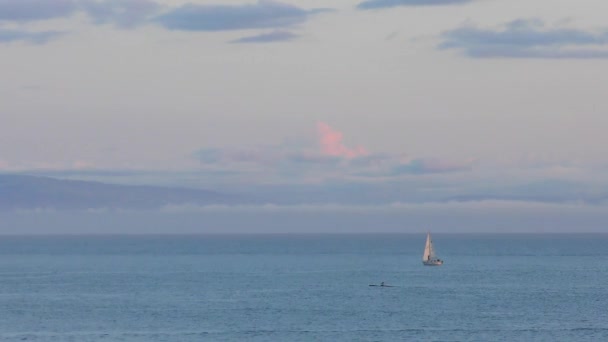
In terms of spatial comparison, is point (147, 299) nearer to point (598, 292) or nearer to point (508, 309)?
point (508, 309)

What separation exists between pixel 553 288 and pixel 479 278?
22711 millimetres

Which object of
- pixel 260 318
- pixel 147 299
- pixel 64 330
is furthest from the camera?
pixel 147 299

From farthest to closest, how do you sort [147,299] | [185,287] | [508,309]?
1. [185,287]
2. [147,299]
3. [508,309]

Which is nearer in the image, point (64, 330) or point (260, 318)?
point (64, 330)

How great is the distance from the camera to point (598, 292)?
139625 mm

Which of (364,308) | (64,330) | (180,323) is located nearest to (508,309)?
(364,308)

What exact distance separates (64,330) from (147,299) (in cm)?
3171

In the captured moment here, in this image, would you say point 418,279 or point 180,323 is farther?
point 418,279

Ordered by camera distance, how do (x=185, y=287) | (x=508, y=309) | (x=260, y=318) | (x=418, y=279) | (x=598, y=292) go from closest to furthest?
(x=260, y=318) → (x=508, y=309) → (x=598, y=292) → (x=185, y=287) → (x=418, y=279)

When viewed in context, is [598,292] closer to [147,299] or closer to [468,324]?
[468,324]

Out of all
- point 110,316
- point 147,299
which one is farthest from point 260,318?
point 147,299

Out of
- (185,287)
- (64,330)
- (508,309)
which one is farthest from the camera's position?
(185,287)

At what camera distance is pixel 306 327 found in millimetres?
99688

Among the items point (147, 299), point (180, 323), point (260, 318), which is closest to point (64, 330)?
point (180, 323)
